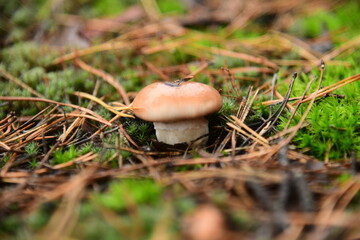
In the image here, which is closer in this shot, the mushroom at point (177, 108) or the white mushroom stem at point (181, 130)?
the mushroom at point (177, 108)

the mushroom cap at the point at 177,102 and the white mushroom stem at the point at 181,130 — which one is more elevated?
the mushroom cap at the point at 177,102

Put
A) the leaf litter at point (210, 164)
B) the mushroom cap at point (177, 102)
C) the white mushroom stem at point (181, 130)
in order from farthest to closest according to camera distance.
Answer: the white mushroom stem at point (181, 130) → the mushroom cap at point (177, 102) → the leaf litter at point (210, 164)

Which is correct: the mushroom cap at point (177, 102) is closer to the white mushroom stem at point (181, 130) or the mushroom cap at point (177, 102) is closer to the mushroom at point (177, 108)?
the mushroom at point (177, 108)

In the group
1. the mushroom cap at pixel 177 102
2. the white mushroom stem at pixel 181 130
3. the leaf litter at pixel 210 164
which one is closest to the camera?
the leaf litter at pixel 210 164

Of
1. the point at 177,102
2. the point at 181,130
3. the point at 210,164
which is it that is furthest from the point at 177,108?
the point at 210,164

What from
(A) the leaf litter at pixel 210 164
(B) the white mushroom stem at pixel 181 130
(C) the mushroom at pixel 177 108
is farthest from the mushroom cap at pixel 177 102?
(A) the leaf litter at pixel 210 164

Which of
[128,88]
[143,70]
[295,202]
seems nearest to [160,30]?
[143,70]

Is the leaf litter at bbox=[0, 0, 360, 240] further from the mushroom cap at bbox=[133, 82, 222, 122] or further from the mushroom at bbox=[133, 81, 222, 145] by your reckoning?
the mushroom cap at bbox=[133, 82, 222, 122]
